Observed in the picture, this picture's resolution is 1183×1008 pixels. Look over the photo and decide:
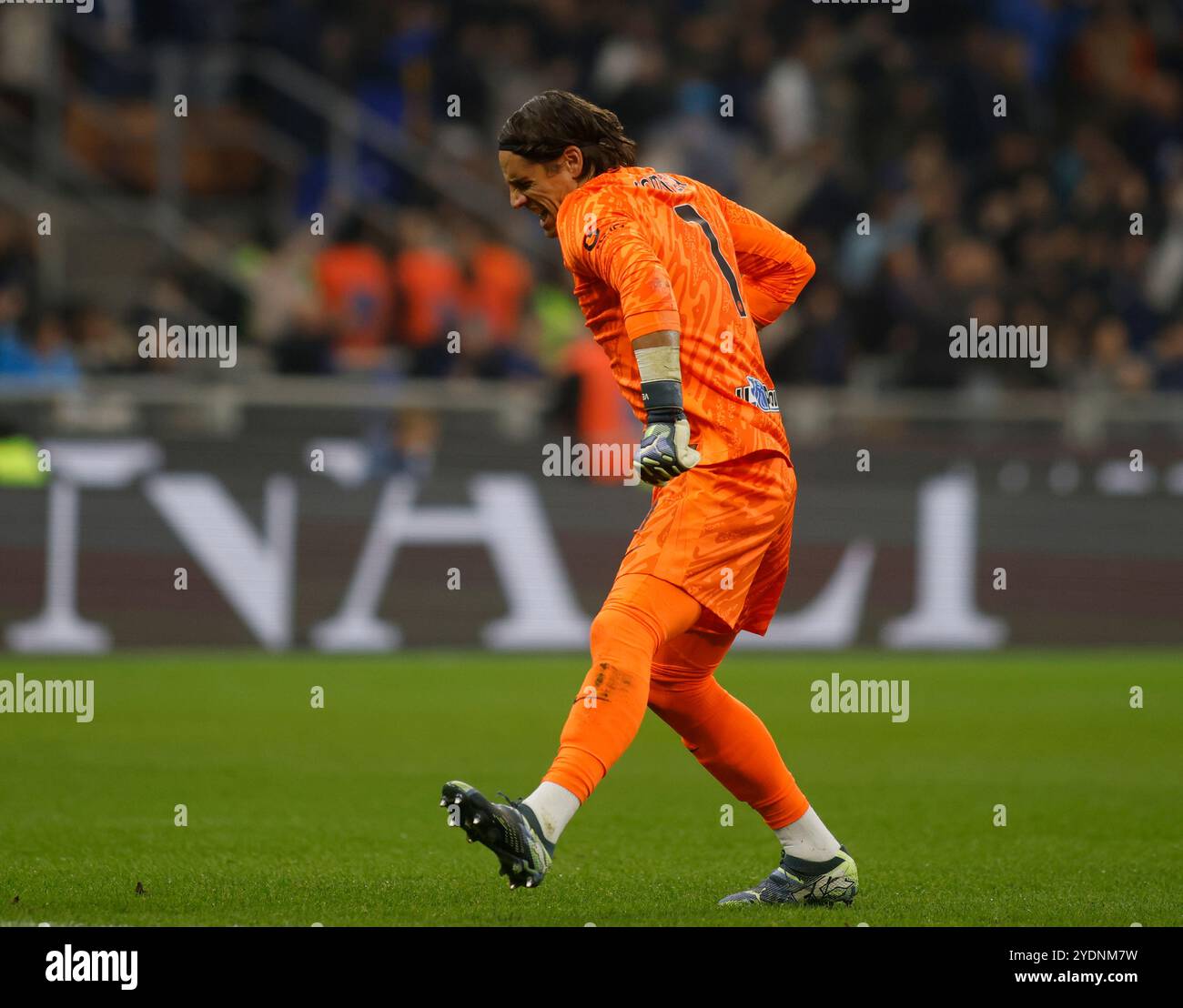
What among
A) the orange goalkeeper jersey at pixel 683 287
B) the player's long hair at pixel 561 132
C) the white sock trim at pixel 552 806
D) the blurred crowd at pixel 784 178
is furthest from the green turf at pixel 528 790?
the blurred crowd at pixel 784 178

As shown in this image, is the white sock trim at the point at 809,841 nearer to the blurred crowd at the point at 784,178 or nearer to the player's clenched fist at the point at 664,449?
the player's clenched fist at the point at 664,449

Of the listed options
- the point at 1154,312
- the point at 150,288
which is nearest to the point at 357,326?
the point at 150,288

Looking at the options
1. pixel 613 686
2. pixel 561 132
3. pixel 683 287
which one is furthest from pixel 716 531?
pixel 561 132

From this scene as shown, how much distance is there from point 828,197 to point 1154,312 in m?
3.04

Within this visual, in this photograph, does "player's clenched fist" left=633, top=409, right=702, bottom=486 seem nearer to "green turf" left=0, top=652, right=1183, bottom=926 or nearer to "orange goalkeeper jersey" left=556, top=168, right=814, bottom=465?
"orange goalkeeper jersey" left=556, top=168, right=814, bottom=465

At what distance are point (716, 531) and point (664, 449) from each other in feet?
1.57

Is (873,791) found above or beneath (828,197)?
beneath

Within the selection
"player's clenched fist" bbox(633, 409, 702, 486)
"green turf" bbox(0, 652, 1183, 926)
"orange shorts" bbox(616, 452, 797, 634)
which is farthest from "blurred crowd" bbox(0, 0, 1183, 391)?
"player's clenched fist" bbox(633, 409, 702, 486)

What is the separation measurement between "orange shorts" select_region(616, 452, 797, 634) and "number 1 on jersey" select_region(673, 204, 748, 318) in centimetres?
49

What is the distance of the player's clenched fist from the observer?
5.21 m

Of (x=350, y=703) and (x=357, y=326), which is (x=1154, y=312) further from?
(x=350, y=703)

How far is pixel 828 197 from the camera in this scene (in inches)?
703

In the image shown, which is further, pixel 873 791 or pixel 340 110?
pixel 340 110

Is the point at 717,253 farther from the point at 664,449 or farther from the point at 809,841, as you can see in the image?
the point at 809,841
